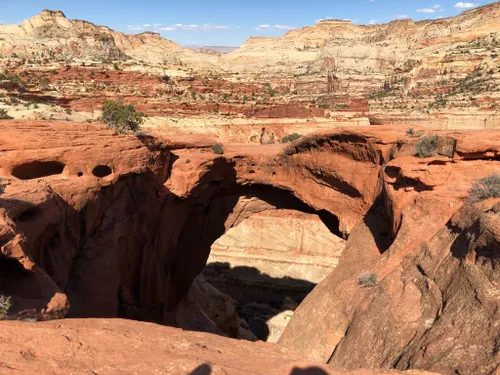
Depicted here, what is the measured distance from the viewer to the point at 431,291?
7.27 metres

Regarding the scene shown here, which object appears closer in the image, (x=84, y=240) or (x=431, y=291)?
(x=431, y=291)

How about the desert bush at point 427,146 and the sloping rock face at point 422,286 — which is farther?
the desert bush at point 427,146

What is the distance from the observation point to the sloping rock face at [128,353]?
390cm

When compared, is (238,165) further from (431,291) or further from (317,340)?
(431,291)

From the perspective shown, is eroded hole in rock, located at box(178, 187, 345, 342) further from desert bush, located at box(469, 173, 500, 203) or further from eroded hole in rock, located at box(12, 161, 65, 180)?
desert bush, located at box(469, 173, 500, 203)

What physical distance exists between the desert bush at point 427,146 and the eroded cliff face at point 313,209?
0.55 feet

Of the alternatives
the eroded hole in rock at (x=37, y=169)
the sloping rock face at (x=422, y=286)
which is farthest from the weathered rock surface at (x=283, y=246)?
the eroded hole in rock at (x=37, y=169)

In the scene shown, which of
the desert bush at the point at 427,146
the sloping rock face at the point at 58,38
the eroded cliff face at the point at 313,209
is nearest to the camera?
the eroded cliff face at the point at 313,209

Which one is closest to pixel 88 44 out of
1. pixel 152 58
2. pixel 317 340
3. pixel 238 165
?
pixel 152 58

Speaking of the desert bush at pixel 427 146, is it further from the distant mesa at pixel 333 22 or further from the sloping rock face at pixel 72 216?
the distant mesa at pixel 333 22

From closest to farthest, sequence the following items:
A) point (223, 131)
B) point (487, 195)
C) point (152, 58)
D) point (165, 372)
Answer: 1. point (165, 372)
2. point (487, 195)
3. point (223, 131)
4. point (152, 58)

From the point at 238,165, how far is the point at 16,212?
1190 centimetres

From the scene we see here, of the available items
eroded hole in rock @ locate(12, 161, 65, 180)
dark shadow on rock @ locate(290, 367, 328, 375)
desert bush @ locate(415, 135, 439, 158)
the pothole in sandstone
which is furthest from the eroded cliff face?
the pothole in sandstone

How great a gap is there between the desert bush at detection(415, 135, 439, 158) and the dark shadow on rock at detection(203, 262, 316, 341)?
1493 centimetres
